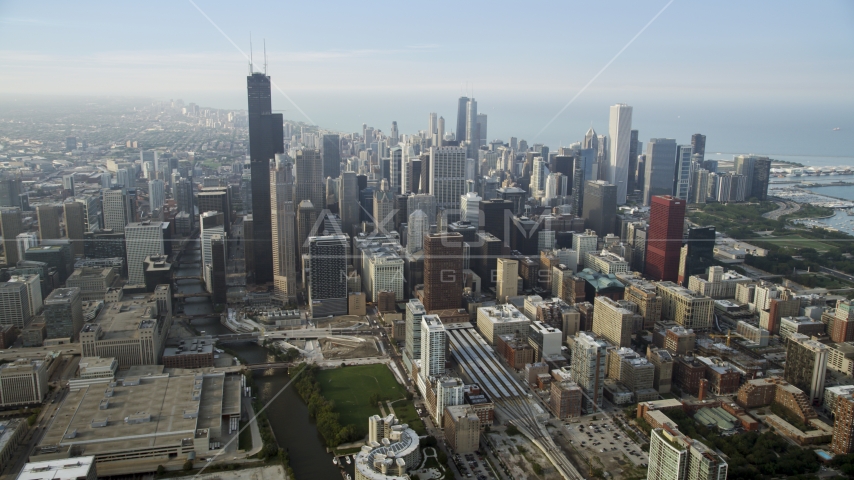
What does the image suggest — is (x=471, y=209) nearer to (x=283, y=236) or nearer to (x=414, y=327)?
(x=283, y=236)

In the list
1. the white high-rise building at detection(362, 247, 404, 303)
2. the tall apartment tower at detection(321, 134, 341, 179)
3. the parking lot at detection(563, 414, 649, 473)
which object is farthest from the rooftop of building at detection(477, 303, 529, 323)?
the tall apartment tower at detection(321, 134, 341, 179)

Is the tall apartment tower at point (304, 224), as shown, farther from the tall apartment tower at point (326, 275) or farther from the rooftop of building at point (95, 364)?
the rooftop of building at point (95, 364)

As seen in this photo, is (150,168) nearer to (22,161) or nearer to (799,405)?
(22,161)

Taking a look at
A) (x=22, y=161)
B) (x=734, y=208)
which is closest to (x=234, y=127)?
(x=22, y=161)

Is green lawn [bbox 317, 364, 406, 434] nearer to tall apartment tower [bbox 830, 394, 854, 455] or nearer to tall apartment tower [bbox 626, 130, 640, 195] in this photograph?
tall apartment tower [bbox 830, 394, 854, 455]

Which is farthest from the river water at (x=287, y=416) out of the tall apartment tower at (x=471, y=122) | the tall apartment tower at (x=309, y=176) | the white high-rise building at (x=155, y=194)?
the tall apartment tower at (x=471, y=122)
